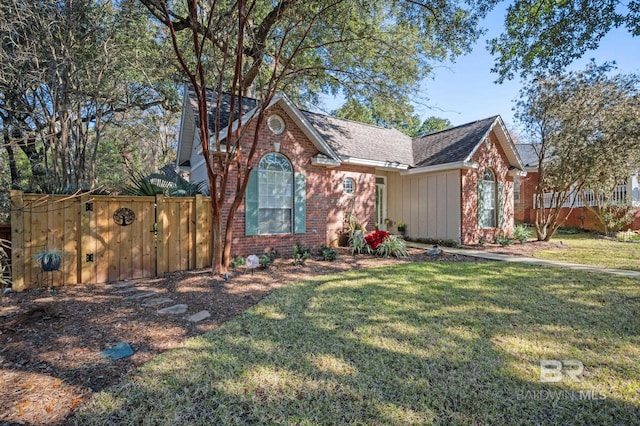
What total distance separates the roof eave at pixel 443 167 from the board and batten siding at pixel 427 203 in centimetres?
37

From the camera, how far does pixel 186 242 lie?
23.8ft

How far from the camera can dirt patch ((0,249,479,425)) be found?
2619 mm

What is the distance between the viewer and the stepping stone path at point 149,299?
14.7ft

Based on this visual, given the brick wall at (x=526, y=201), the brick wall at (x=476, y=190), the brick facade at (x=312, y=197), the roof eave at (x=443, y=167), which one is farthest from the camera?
the brick wall at (x=526, y=201)

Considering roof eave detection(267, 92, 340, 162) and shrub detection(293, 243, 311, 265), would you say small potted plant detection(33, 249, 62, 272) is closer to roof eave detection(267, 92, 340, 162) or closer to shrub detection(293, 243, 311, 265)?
shrub detection(293, 243, 311, 265)

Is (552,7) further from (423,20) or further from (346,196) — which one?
(346,196)

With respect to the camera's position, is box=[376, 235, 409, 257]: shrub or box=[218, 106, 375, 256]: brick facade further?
box=[376, 235, 409, 257]: shrub

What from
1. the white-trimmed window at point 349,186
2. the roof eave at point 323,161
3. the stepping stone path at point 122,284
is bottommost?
the stepping stone path at point 122,284

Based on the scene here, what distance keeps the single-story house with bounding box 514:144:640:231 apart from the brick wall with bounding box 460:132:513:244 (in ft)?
4.87

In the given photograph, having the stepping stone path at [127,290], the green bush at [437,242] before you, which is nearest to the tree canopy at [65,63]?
the stepping stone path at [127,290]

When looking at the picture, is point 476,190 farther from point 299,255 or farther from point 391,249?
point 299,255

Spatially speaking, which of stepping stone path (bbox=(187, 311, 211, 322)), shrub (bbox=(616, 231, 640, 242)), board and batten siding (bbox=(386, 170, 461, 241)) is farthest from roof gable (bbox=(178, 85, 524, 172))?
stepping stone path (bbox=(187, 311, 211, 322))

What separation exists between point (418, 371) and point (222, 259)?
16.0ft

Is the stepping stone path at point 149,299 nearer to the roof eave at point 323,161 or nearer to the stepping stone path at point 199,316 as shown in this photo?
the stepping stone path at point 199,316
